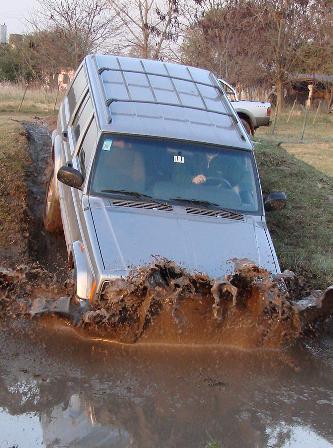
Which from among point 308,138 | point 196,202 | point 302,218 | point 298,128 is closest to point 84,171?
point 196,202

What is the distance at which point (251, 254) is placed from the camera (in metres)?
5.88

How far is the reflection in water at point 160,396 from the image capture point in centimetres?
436

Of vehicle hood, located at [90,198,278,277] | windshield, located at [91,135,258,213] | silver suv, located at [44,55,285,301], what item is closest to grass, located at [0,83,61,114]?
silver suv, located at [44,55,285,301]

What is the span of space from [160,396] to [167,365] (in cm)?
43

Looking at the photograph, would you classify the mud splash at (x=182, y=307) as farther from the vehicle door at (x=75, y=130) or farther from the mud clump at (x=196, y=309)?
the vehicle door at (x=75, y=130)

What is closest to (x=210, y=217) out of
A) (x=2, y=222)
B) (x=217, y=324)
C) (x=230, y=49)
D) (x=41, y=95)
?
(x=217, y=324)

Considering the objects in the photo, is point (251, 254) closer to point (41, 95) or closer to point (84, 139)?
point (84, 139)

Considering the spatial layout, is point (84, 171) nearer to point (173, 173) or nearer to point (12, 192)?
point (173, 173)

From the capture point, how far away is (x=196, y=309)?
5.43m

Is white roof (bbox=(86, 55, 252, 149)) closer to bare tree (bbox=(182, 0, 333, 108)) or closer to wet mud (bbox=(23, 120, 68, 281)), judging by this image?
wet mud (bbox=(23, 120, 68, 281))

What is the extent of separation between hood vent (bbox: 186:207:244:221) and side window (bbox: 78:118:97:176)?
3.50ft

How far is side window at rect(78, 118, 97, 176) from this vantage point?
6.66m

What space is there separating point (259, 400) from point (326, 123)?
30175 mm

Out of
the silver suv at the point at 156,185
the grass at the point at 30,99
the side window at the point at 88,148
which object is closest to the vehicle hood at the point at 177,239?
the silver suv at the point at 156,185
